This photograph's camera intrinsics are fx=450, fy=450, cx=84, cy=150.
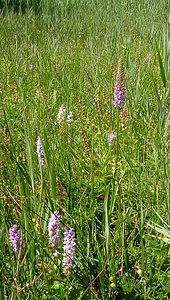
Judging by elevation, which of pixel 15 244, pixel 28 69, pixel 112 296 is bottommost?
pixel 112 296

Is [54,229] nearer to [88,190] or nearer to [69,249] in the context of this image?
[69,249]

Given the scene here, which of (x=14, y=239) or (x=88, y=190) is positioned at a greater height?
(x=88, y=190)

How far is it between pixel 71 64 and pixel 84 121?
28.9 inches

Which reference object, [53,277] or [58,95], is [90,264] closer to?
[53,277]

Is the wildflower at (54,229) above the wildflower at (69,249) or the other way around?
above

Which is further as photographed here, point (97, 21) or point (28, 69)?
point (97, 21)

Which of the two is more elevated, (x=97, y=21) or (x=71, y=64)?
(x=97, y=21)

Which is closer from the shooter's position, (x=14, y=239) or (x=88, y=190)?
(x=14, y=239)

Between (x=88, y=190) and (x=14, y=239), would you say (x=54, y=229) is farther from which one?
(x=88, y=190)

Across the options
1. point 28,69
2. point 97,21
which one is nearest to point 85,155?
point 28,69

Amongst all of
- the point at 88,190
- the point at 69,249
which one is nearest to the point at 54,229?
the point at 69,249

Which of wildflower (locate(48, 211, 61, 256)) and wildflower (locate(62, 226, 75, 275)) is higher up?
wildflower (locate(48, 211, 61, 256))

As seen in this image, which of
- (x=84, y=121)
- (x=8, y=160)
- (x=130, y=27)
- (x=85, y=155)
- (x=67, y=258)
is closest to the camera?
(x=67, y=258)

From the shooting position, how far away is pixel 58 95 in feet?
6.36
